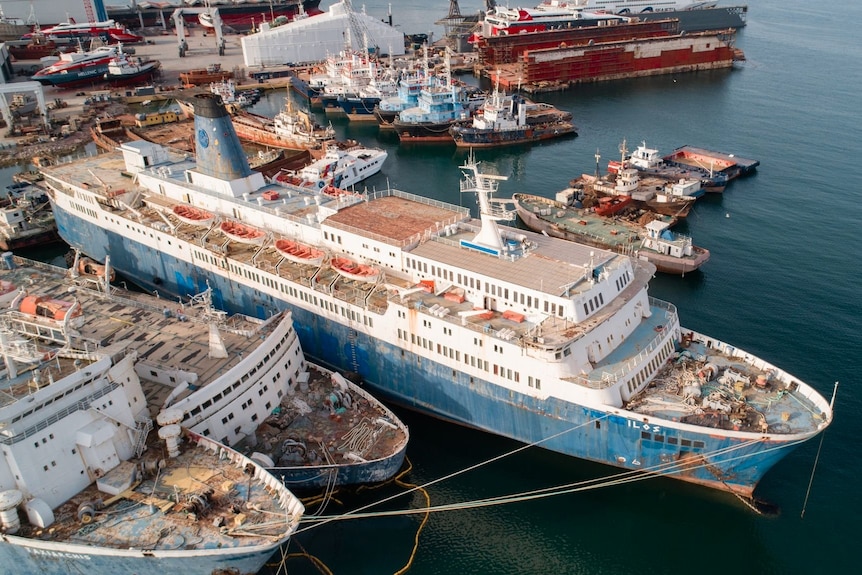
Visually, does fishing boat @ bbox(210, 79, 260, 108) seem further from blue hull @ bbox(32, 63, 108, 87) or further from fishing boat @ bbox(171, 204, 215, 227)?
fishing boat @ bbox(171, 204, 215, 227)

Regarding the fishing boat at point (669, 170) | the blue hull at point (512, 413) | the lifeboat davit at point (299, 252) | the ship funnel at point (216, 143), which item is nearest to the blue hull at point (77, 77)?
the ship funnel at point (216, 143)

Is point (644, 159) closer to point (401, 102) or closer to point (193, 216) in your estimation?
point (401, 102)

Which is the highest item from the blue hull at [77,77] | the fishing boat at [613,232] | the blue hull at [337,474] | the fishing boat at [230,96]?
the blue hull at [77,77]

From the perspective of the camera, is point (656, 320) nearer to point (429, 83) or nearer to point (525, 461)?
point (525, 461)

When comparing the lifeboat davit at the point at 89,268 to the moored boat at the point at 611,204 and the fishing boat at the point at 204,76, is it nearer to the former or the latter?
the moored boat at the point at 611,204

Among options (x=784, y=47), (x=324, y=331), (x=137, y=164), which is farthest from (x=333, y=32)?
(x=324, y=331)
